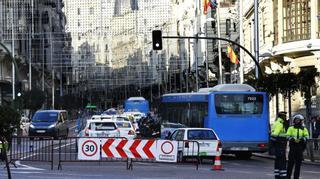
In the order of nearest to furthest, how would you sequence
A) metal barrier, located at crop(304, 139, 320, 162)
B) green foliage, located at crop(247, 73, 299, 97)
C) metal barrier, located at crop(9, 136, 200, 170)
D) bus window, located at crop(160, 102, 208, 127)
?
metal barrier, located at crop(9, 136, 200, 170) → metal barrier, located at crop(304, 139, 320, 162) → bus window, located at crop(160, 102, 208, 127) → green foliage, located at crop(247, 73, 299, 97)

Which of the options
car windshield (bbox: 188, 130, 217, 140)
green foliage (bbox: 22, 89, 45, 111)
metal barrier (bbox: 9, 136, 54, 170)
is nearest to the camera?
metal barrier (bbox: 9, 136, 54, 170)

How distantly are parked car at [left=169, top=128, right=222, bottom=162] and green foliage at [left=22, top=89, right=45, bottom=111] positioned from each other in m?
57.1

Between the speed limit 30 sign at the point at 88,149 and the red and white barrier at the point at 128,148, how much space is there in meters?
0.21

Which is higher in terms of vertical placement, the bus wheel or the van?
the van

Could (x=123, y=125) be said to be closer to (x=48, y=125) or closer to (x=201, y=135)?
(x=48, y=125)

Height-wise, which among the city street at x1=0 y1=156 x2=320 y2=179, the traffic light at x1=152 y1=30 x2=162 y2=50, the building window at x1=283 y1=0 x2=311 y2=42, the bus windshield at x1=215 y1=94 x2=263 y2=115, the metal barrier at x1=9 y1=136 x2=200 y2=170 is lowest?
the city street at x1=0 y1=156 x2=320 y2=179

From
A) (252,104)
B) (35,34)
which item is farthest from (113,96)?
(252,104)

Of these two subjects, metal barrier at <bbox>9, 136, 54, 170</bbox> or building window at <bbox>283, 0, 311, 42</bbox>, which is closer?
metal barrier at <bbox>9, 136, 54, 170</bbox>

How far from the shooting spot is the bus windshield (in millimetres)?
29125

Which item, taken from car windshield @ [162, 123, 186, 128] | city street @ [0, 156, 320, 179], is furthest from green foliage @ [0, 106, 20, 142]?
car windshield @ [162, 123, 186, 128]

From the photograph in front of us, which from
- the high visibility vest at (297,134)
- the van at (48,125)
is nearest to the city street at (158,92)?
the high visibility vest at (297,134)

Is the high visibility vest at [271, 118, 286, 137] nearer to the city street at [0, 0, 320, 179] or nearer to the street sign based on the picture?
the city street at [0, 0, 320, 179]

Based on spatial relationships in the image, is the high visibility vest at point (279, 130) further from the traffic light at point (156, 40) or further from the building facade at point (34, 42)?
the building facade at point (34, 42)

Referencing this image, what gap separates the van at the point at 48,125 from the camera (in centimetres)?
4338
